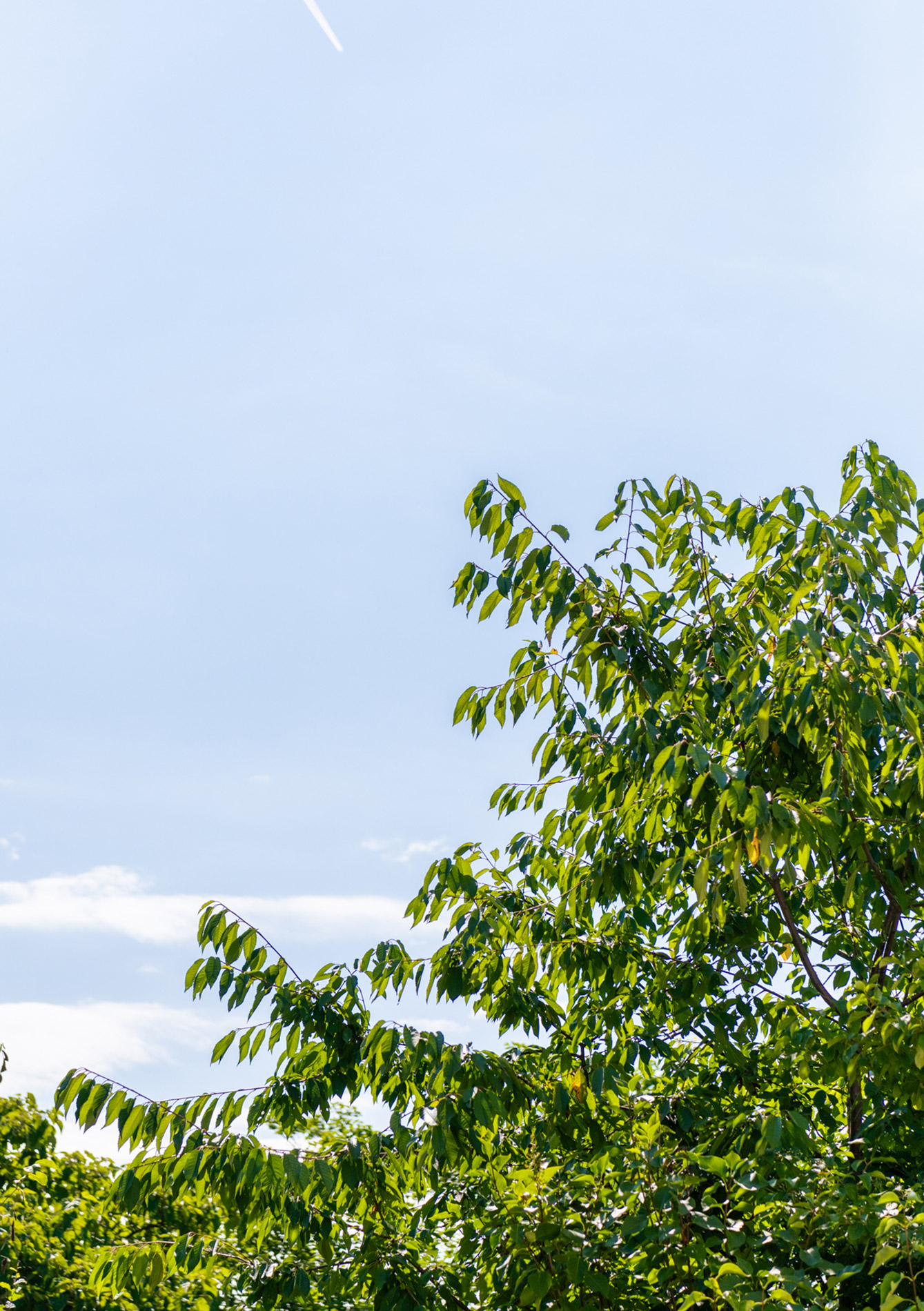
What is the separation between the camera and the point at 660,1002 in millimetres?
5680

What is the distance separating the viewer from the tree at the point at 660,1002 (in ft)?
13.7

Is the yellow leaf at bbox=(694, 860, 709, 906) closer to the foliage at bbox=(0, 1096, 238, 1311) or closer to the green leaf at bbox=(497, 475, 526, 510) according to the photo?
the green leaf at bbox=(497, 475, 526, 510)

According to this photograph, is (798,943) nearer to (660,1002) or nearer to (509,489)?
(660,1002)

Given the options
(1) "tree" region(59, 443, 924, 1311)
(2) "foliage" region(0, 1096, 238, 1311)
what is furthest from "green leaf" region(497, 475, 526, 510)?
(2) "foliage" region(0, 1096, 238, 1311)

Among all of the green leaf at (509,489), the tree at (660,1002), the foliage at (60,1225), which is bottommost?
the foliage at (60,1225)

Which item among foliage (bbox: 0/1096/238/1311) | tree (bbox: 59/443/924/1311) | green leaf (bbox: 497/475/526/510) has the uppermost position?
green leaf (bbox: 497/475/526/510)

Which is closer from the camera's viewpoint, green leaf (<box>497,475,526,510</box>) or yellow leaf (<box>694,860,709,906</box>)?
yellow leaf (<box>694,860,709,906</box>)

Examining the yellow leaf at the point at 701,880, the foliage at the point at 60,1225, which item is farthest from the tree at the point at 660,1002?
the foliage at the point at 60,1225

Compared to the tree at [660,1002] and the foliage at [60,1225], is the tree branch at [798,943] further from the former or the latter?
the foliage at [60,1225]

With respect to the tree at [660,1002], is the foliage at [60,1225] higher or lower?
lower

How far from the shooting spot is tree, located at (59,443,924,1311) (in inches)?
165

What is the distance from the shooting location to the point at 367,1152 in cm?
453

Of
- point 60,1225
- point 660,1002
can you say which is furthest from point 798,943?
point 60,1225

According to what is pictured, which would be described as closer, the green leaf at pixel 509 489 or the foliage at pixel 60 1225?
the green leaf at pixel 509 489
